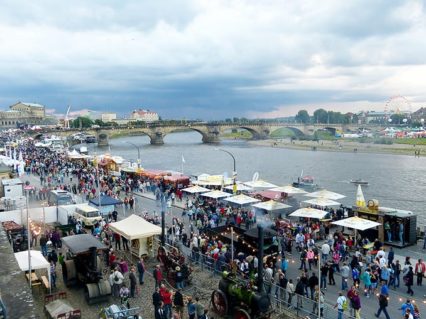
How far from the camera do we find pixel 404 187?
47656 mm

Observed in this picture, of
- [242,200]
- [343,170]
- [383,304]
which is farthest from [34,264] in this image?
[343,170]

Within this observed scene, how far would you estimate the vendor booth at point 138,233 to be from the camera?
16844mm

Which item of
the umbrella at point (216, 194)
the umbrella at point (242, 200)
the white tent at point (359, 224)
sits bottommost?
the umbrella at point (216, 194)

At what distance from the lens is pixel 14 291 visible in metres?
7.92

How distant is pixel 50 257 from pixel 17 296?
8.82 metres

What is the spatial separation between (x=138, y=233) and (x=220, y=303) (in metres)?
5.74

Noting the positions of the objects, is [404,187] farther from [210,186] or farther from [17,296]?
[17,296]

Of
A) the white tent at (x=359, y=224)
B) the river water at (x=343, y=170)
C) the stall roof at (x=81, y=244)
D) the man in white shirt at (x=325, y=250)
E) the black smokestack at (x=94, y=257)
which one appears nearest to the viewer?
the black smokestack at (x=94, y=257)

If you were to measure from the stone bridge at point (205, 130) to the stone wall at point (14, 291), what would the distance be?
96133mm

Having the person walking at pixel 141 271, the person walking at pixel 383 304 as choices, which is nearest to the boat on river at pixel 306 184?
the person walking at pixel 141 271

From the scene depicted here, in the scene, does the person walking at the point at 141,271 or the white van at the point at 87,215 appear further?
the white van at the point at 87,215

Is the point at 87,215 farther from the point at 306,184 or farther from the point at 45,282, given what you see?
the point at 306,184

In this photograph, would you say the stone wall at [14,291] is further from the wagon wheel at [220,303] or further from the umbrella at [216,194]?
the umbrella at [216,194]

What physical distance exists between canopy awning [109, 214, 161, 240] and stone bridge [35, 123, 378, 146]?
8839 centimetres
